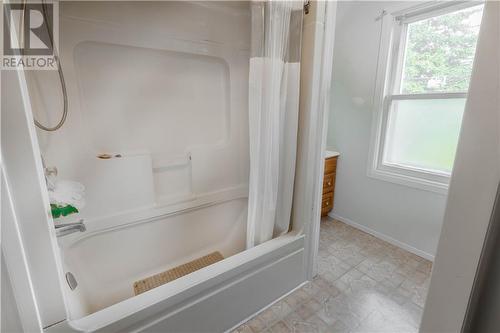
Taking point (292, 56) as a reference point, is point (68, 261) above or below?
below

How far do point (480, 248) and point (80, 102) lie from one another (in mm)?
1826

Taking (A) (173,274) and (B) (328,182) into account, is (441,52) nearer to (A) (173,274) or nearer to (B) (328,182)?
(B) (328,182)

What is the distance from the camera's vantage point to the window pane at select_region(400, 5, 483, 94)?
1.54m

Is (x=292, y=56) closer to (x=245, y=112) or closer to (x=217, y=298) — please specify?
(x=245, y=112)

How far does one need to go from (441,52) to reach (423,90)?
0.28 metres

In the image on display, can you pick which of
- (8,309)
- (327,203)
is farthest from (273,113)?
(327,203)

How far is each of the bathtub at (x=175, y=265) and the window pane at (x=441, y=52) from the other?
1633 millimetres

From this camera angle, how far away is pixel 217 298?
110cm

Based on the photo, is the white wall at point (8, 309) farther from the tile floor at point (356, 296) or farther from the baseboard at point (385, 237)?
the baseboard at point (385, 237)

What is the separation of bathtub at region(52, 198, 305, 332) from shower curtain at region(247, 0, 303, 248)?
17 centimetres

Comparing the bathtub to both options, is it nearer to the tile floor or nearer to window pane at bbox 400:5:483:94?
the tile floor

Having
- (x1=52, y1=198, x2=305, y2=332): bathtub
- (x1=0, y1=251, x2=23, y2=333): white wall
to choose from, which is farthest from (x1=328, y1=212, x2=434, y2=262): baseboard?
(x1=0, y1=251, x2=23, y2=333): white wall

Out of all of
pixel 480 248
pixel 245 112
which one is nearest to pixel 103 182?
pixel 245 112

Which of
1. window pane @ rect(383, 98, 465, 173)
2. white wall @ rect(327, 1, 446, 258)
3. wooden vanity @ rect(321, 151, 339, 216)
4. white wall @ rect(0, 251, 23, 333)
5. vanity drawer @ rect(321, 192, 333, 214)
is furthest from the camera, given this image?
vanity drawer @ rect(321, 192, 333, 214)
